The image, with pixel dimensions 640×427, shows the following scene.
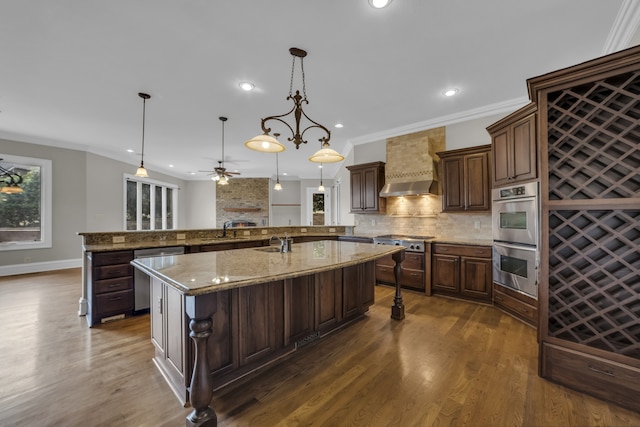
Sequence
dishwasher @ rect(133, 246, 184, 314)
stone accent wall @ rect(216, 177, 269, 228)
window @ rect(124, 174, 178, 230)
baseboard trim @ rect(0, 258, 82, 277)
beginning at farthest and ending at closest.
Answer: stone accent wall @ rect(216, 177, 269, 228) < window @ rect(124, 174, 178, 230) < baseboard trim @ rect(0, 258, 82, 277) < dishwasher @ rect(133, 246, 184, 314)

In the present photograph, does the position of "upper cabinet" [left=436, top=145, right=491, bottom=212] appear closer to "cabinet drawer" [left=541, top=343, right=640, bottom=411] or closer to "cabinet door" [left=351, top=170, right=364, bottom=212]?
"cabinet door" [left=351, top=170, right=364, bottom=212]

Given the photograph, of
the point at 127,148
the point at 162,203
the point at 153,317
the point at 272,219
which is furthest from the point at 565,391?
the point at 162,203

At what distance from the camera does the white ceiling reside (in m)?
2.11

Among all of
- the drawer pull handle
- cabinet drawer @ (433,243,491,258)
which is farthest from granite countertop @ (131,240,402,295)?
cabinet drawer @ (433,243,491,258)

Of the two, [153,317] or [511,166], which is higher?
[511,166]

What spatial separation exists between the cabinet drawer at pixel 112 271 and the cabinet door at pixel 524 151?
4.75 meters

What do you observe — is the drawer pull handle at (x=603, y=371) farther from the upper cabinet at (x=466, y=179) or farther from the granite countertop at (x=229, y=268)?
the upper cabinet at (x=466, y=179)

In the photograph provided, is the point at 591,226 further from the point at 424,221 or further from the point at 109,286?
the point at 109,286

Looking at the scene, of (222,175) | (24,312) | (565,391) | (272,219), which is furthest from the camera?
(272,219)

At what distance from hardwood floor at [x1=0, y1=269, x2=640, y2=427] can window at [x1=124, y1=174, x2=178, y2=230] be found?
534 centimetres

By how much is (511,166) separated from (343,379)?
118 inches

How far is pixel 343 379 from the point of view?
1959mm

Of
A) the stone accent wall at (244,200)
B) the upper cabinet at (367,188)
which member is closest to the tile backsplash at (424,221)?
the upper cabinet at (367,188)

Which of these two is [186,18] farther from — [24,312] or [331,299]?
[24,312]
